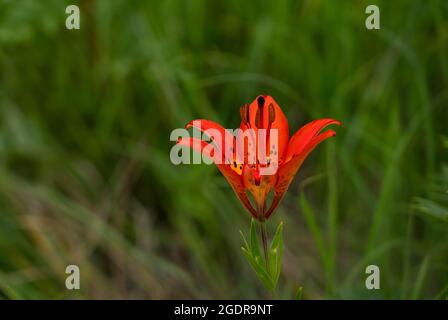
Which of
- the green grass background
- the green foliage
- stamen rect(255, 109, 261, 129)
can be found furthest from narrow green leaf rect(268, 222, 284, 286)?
the green grass background

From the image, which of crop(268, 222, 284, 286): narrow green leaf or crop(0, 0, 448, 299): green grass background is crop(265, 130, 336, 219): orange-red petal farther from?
crop(0, 0, 448, 299): green grass background

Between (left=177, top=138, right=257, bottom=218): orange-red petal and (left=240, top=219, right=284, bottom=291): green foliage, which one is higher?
(left=177, top=138, right=257, bottom=218): orange-red petal

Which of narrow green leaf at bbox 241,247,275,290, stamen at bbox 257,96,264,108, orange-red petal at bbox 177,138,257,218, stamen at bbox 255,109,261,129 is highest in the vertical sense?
stamen at bbox 257,96,264,108

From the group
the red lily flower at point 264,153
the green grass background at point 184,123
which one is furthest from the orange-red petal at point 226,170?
the green grass background at point 184,123

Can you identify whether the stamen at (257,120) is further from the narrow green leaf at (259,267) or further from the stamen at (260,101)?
the narrow green leaf at (259,267)

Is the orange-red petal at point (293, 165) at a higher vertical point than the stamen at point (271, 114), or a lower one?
lower
